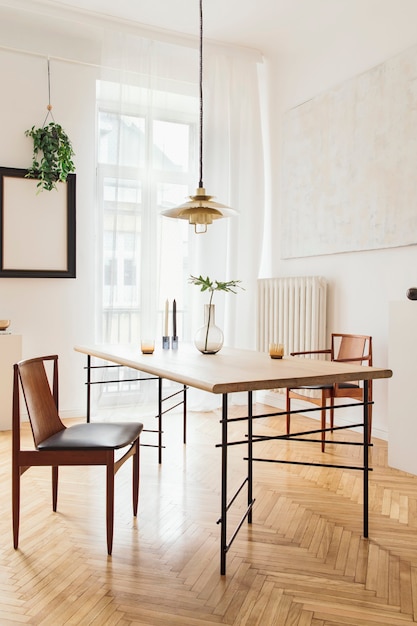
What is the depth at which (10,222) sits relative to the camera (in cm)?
449

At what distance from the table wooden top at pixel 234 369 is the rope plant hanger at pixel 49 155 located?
195 cm

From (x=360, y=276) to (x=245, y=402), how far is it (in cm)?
170

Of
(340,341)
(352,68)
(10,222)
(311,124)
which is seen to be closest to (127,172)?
(10,222)

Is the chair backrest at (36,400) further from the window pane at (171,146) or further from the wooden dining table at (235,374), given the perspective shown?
the window pane at (171,146)

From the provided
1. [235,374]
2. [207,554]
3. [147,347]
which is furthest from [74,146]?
[207,554]

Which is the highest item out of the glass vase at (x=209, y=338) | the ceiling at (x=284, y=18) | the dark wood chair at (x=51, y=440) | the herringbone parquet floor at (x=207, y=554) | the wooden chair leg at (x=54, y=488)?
the ceiling at (x=284, y=18)

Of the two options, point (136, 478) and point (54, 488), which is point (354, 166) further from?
point (54, 488)

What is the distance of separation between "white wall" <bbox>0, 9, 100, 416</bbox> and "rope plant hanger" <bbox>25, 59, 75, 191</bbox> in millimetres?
87

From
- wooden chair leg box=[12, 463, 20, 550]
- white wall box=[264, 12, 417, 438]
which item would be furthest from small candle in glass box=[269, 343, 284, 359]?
white wall box=[264, 12, 417, 438]

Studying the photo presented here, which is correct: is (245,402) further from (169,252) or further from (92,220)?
(92,220)

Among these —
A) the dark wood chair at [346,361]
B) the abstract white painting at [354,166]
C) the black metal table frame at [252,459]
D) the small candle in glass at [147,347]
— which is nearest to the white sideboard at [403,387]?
the dark wood chair at [346,361]

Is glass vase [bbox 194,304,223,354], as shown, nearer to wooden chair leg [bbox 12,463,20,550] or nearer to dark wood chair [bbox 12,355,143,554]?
dark wood chair [bbox 12,355,143,554]

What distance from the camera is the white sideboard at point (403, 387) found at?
3.23 m

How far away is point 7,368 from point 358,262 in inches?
109
